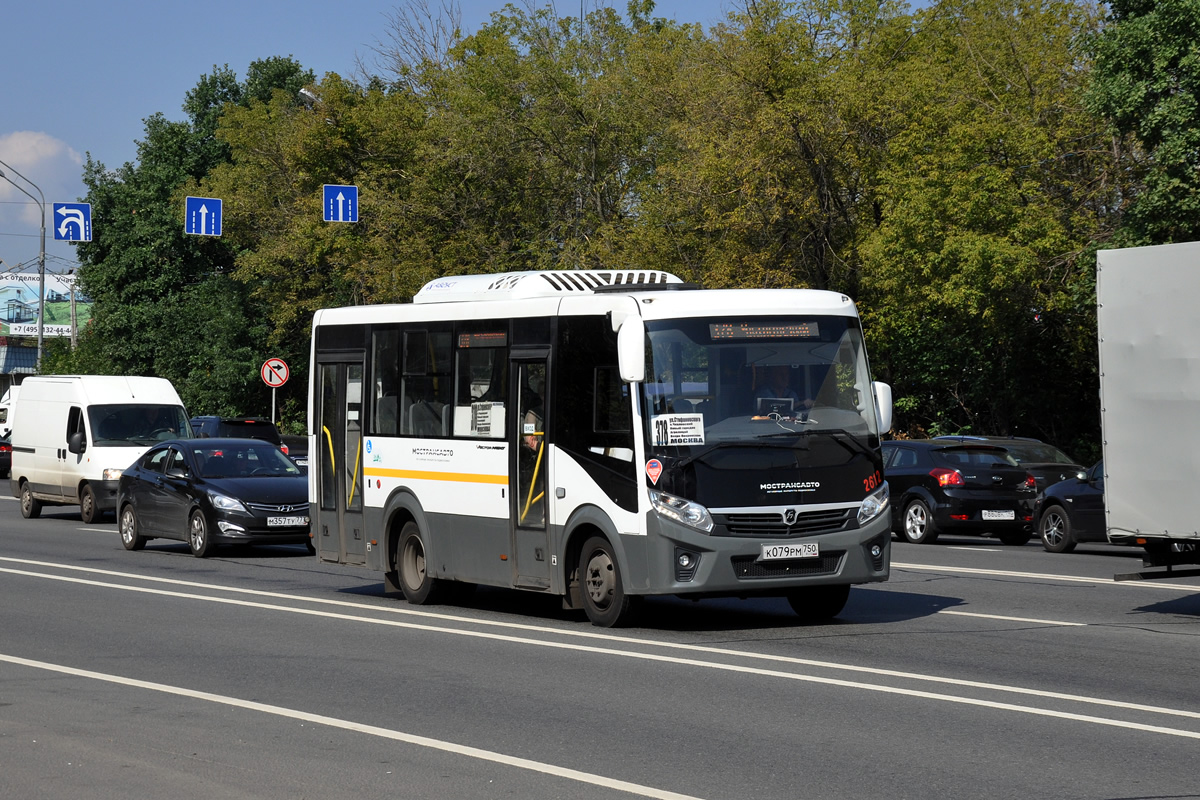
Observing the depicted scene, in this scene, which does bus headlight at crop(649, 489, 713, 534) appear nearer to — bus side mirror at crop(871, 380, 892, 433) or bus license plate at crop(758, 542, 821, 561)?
bus license plate at crop(758, 542, 821, 561)

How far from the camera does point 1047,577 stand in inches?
676

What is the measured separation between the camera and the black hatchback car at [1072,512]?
20.8 metres

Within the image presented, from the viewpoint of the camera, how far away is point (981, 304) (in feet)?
105

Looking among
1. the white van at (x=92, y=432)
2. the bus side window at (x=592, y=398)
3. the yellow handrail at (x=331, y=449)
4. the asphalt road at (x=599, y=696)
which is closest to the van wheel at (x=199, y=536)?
the asphalt road at (x=599, y=696)

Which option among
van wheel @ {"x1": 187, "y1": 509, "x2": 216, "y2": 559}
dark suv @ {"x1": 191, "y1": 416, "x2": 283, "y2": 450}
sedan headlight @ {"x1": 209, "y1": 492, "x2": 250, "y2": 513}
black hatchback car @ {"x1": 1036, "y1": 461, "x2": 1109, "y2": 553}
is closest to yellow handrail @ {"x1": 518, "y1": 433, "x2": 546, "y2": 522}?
sedan headlight @ {"x1": 209, "y1": 492, "x2": 250, "y2": 513}

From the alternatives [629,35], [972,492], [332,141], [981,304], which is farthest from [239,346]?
[972,492]

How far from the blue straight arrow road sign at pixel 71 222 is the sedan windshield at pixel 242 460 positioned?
69.3 ft

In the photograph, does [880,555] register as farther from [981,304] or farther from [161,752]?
[981,304]

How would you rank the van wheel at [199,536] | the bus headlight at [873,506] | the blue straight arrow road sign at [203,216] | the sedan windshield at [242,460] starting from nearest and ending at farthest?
the bus headlight at [873,506] → the van wheel at [199,536] → the sedan windshield at [242,460] → the blue straight arrow road sign at [203,216]

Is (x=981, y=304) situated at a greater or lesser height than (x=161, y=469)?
greater

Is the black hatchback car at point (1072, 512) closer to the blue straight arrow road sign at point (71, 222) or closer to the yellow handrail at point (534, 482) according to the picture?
the yellow handrail at point (534, 482)

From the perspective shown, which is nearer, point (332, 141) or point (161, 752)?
point (161, 752)

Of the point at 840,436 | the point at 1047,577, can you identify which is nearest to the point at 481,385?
the point at 840,436

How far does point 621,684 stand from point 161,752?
3.10 metres
